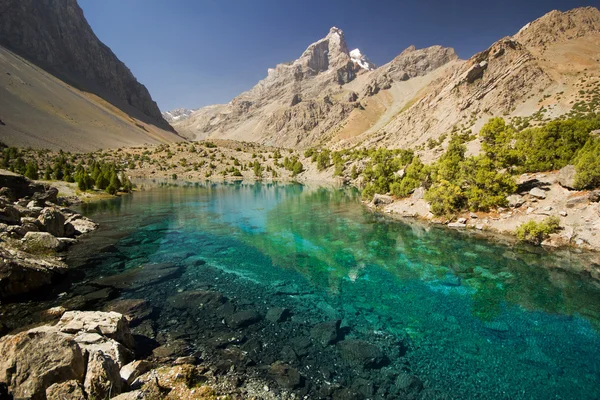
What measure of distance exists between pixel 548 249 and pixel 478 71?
389 feet

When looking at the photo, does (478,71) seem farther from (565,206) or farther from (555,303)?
(555,303)

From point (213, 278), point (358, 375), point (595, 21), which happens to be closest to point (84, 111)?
point (213, 278)

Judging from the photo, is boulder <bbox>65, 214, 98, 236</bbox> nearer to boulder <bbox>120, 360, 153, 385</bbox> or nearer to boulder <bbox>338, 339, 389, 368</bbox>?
boulder <bbox>120, 360, 153, 385</bbox>

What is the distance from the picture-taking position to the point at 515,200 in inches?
1131

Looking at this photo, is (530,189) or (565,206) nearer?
(565,206)

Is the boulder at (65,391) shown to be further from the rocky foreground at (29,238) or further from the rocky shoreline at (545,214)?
the rocky shoreline at (545,214)

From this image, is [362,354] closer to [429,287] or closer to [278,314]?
[278,314]

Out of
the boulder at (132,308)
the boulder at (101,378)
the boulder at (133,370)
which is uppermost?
the boulder at (101,378)

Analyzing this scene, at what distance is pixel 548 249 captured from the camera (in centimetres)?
2236

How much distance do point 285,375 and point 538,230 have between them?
2536cm

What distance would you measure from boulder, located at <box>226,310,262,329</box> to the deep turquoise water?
166 centimetres

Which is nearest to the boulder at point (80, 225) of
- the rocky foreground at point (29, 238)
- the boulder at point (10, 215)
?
the rocky foreground at point (29, 238)

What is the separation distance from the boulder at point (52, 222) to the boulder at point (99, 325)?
51.3 feet

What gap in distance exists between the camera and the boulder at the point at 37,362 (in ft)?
20.5
